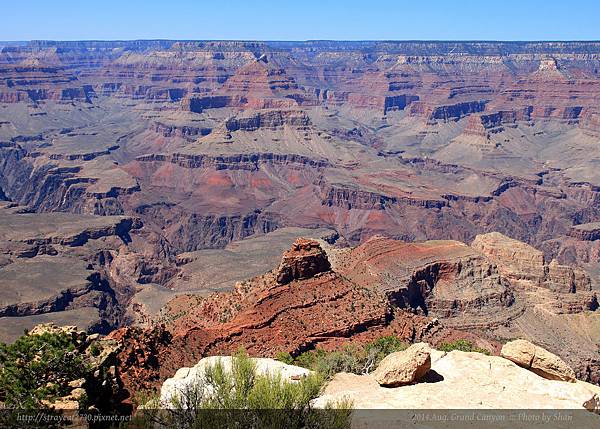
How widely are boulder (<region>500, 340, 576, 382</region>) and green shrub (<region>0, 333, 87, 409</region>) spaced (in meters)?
21.5

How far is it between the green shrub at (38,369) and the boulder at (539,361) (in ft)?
70.6

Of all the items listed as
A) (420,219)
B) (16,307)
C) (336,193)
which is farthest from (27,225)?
(420,219)

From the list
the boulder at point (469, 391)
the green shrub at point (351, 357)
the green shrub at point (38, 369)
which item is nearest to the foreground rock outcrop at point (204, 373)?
the boulder at point (469, 391)

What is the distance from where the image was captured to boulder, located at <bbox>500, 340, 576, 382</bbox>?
106ft

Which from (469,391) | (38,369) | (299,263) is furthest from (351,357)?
(38,369)

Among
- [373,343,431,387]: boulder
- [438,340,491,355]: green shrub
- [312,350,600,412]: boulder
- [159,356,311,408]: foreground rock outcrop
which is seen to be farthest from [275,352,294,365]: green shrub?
[438,340,491,355]: green shrub

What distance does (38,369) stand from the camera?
26078 mm

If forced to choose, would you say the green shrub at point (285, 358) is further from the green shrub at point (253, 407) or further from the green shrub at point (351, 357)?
the green shrub at point (253, 407)

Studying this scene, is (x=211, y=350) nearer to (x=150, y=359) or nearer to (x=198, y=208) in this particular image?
(x=150, y=359)

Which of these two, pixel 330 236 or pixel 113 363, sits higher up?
pixel 113 363

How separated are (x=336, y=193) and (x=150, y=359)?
14773 centimetres

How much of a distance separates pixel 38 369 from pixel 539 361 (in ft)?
78.9

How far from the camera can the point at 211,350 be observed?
41969 mm

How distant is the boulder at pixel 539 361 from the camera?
32.3 meters
